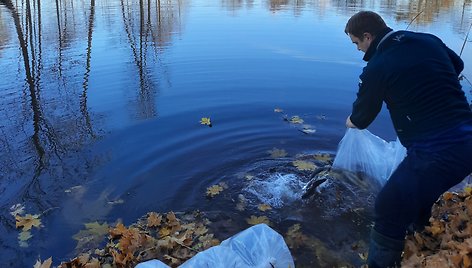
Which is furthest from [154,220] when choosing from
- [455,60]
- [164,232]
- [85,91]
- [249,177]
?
[85,91]

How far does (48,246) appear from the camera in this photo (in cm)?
468

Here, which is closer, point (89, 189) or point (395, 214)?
point (395, 214)

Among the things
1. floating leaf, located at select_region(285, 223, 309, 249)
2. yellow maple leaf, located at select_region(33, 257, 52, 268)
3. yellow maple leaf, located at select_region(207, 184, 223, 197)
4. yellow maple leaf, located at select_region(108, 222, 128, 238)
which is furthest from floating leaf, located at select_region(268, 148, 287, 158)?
yellow maple leaf, located at select_region(33, 257, 52, 268)

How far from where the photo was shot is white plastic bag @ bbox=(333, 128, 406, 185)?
14.1 ft

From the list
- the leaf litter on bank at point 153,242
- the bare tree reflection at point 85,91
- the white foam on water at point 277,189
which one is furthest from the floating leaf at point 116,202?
the bare tree reflection at point 85,91

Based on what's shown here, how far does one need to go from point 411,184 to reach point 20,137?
6906mm

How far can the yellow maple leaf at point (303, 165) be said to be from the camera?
20.3ft

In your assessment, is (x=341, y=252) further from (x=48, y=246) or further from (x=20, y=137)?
(x=20, y=137)

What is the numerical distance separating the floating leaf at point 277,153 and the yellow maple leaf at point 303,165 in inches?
14.4

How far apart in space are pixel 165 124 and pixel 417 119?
5.67 metres

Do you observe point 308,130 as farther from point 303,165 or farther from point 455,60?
point 455,60

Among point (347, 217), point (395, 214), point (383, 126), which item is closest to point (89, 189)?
point (347, 217)

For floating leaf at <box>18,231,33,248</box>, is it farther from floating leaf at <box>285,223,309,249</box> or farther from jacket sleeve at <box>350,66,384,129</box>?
jacket sleeve at <box>350,66,384,129</box>

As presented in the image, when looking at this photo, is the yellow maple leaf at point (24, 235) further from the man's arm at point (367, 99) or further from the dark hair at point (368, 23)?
the dark hair at point (368, 23)
